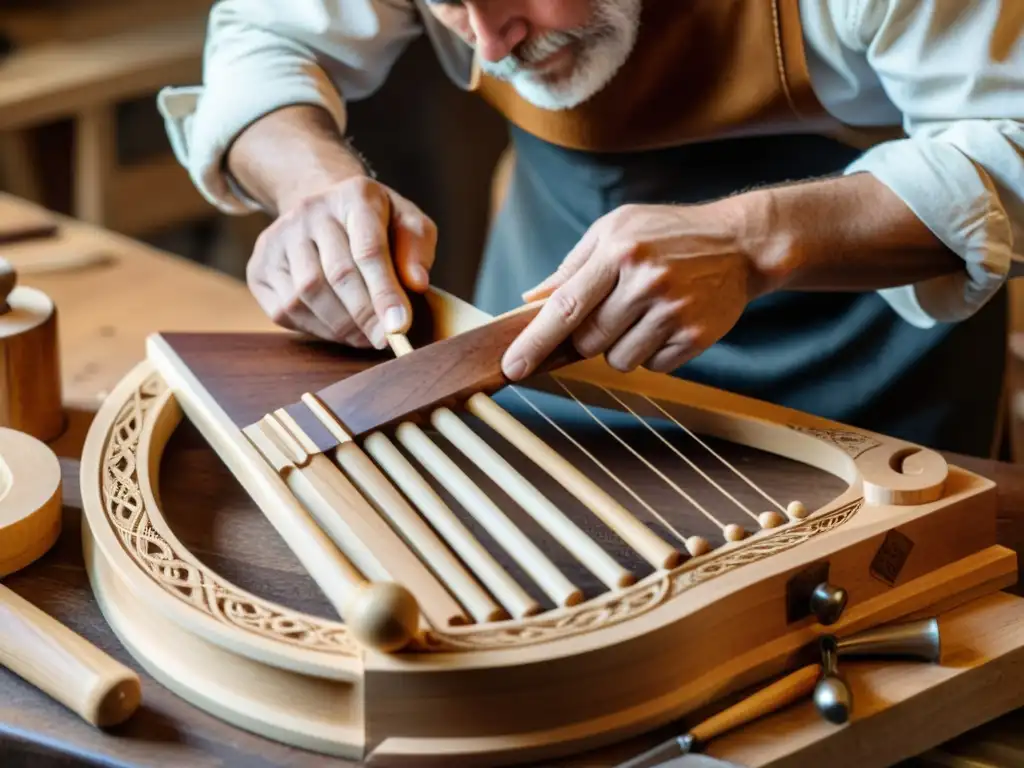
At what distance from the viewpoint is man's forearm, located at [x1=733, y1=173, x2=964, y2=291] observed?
4.30 ft

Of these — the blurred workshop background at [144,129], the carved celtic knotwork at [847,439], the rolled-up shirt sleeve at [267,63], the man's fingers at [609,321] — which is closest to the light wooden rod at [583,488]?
the man's fingers at [609,321]

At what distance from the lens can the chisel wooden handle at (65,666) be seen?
1.02 metres

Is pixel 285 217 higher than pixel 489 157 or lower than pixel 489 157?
higher

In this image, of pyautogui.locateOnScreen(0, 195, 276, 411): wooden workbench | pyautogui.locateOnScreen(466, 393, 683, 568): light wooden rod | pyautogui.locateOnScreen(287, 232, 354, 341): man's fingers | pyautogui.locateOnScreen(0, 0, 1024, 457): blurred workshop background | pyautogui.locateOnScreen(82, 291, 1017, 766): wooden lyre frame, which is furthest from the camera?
pyautogui.locateOnScreen(0, 0, 1024, 457): blurred workshop background

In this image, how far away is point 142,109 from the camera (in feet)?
13.5

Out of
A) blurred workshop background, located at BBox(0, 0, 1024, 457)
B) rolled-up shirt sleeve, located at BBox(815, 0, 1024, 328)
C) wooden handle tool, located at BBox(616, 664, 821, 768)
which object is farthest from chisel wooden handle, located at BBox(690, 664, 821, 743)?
blurred workshop background, located at BBox(0, 0, 1024, 457)

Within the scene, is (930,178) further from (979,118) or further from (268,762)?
(268,762)

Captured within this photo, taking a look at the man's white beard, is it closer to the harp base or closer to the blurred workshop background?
the harp base

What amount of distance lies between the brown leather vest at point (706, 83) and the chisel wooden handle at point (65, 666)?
89 cm

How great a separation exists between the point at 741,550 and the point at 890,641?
15 centimetres

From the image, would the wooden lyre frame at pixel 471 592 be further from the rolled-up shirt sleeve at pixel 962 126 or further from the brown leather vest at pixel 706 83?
the brown leather vest at pixel 706 83

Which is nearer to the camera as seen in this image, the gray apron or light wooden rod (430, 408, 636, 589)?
light wooden rod (430, 408, 636, 589)

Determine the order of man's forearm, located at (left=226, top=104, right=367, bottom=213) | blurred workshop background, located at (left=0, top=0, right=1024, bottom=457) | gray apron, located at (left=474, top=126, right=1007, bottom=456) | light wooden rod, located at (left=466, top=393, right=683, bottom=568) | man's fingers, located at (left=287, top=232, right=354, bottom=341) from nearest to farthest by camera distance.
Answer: light wooden rod, located at (left=466, top=393, right=683, bottom=568), man's fingers, located at (left=287, top=232, right=354, bottom=341), man's forearm, located at (left=226, top=104, right=367, bottom=213), gray apron, located at (left=474, top=126, right=1007, bottom=456), blurred workshop background, located at (left=0, top=0, right=1024, bottom=457)

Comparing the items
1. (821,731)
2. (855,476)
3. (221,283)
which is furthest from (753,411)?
(221,283)
